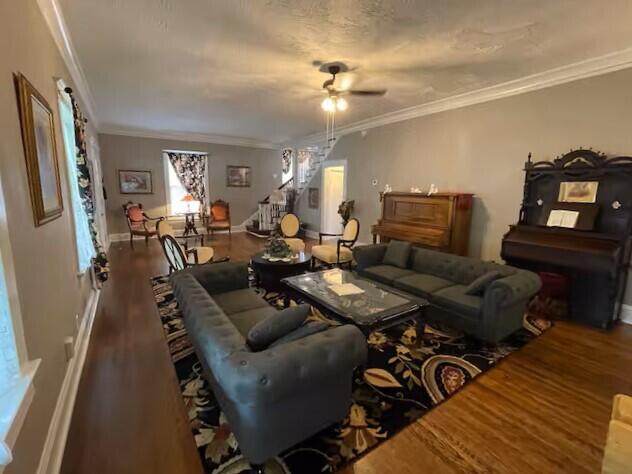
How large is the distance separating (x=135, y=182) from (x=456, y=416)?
8.58m

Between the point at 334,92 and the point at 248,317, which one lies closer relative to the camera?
the point at 248,317

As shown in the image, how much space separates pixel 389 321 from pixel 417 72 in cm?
306

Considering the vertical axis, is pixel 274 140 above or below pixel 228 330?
above

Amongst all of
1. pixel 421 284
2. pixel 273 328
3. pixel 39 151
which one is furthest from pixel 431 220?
pixel 39 151

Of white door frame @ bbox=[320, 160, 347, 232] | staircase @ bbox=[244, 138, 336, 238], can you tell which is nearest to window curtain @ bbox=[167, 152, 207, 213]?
staircase @ bbox=[244, 138, 336, 238]

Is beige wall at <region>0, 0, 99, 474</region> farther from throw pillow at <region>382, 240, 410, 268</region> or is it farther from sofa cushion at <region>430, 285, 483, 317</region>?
throw pillow at <region>382, 240, 410, 268</region>

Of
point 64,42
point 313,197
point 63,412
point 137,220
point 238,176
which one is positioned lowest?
point 63,412

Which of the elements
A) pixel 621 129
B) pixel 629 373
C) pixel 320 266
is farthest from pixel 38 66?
pixel 621 129

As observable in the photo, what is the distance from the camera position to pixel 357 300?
113 inches

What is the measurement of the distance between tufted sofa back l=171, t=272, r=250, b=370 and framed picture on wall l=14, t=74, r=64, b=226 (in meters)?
1.00

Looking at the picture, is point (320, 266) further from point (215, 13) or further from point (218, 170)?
point (218, 170)

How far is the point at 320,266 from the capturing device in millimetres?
5664

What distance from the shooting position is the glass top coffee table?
2530 millimetres

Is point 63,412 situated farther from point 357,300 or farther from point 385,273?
point 385,273
